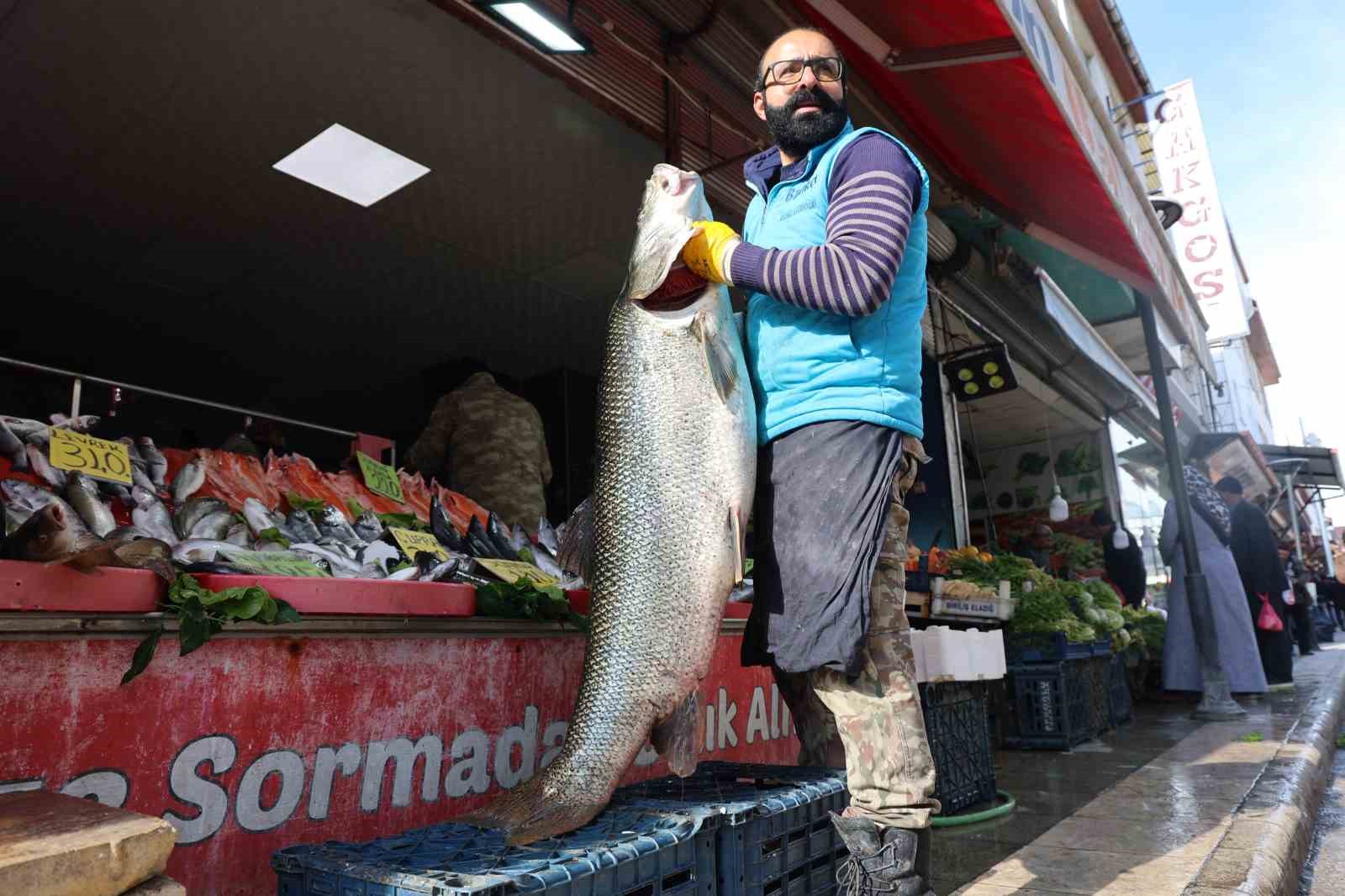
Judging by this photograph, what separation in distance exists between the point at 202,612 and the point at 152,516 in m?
1.15

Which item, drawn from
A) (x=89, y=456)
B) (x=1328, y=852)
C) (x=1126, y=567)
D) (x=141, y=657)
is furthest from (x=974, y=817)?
(x=1126, y=567)

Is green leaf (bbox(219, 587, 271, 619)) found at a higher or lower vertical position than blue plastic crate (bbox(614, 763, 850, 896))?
higher

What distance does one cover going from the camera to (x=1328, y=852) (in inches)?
148

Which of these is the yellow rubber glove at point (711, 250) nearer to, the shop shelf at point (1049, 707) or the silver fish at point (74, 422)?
the silver fish at point (74, 422)

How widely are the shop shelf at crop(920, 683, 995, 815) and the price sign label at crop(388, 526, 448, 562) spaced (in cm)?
224

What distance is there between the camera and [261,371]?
10.9 meters

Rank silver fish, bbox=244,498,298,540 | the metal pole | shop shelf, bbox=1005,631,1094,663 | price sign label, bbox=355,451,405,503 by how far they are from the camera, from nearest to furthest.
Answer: silver fish, bbox=244,498,298,540
price sign label, bbox=355,451,405,503
shop shelf, bbox=1005,631,1094,663
the metal pole

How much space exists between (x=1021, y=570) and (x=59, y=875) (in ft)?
21.9

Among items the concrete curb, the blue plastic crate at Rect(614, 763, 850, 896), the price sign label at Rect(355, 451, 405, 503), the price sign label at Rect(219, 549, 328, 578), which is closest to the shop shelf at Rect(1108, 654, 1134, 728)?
the concrete curb

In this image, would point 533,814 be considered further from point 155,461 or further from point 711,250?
point 155,461

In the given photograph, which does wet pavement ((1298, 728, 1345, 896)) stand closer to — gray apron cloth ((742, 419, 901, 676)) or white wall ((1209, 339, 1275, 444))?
gray apron cloth ((742, 419, 901, 676))

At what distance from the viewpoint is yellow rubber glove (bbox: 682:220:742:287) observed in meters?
1.97

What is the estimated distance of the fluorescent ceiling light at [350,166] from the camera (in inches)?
252

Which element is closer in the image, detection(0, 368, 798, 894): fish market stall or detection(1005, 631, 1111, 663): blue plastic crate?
detection(0, 368, 798, 894): fish market stall
